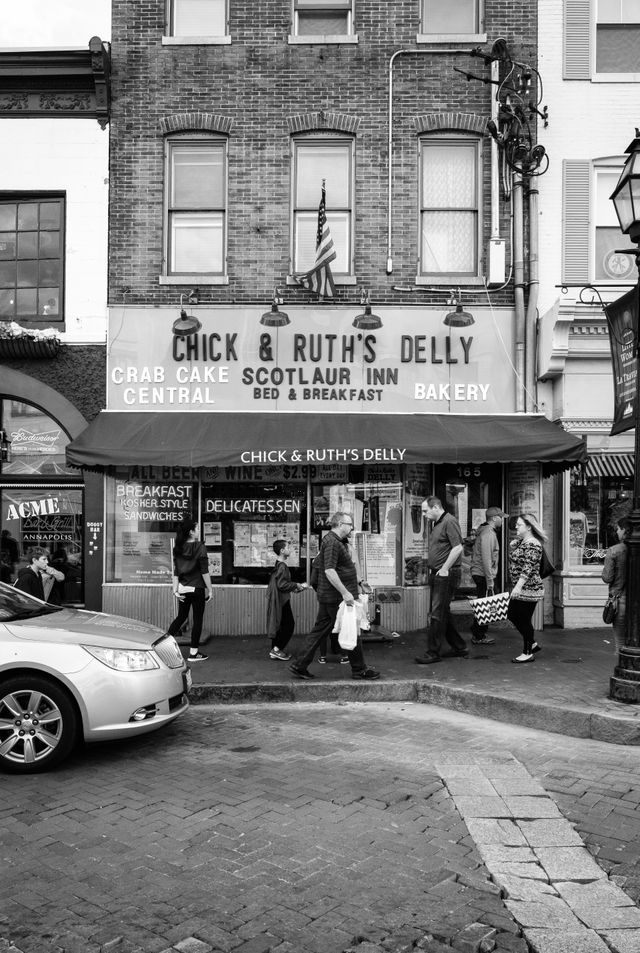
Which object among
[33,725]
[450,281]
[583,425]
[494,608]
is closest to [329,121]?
Result: [450,281]

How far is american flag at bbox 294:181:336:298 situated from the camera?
36.0 feet

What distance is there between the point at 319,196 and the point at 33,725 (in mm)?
8777

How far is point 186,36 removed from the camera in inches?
460

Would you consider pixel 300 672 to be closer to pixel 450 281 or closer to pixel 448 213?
pixel 450 281

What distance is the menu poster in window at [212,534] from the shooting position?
1155 centimetres

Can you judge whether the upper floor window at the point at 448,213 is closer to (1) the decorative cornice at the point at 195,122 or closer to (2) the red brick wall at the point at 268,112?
(2) the red brick wall at the point at 268,112

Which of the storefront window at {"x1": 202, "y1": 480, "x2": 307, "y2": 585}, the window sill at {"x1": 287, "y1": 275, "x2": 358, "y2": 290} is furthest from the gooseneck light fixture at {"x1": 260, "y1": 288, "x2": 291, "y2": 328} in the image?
the storefront window at {"x1": 202, "y1": 480, "x2": 307, "y2": 585}

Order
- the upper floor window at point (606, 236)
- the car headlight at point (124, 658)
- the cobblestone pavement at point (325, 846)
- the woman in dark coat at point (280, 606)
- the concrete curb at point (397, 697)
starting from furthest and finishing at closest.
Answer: the upper floor window at point (606, 236) → the woman in dark coat at point (280, 606) → the concrete curb at point (397, 697) → the car headlight at point (124, 658) → the cobblestone pavement at point (325, 846)

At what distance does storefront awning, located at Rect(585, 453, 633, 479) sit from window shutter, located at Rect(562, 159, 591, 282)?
2652 millimetres

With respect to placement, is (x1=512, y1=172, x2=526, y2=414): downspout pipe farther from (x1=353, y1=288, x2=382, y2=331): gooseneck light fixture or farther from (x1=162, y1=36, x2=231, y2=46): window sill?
(x1=162, y1=36, x2=231, y2=46): window sill

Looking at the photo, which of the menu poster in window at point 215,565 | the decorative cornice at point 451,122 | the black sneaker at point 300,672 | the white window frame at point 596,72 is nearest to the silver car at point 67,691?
the black sneaker at point 300,672

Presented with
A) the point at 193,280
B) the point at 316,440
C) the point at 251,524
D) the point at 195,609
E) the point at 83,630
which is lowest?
the point at 195,609

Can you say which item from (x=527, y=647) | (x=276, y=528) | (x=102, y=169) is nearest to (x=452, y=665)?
(x=527, y=647)

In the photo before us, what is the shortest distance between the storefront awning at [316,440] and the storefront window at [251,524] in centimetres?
Result: 106
